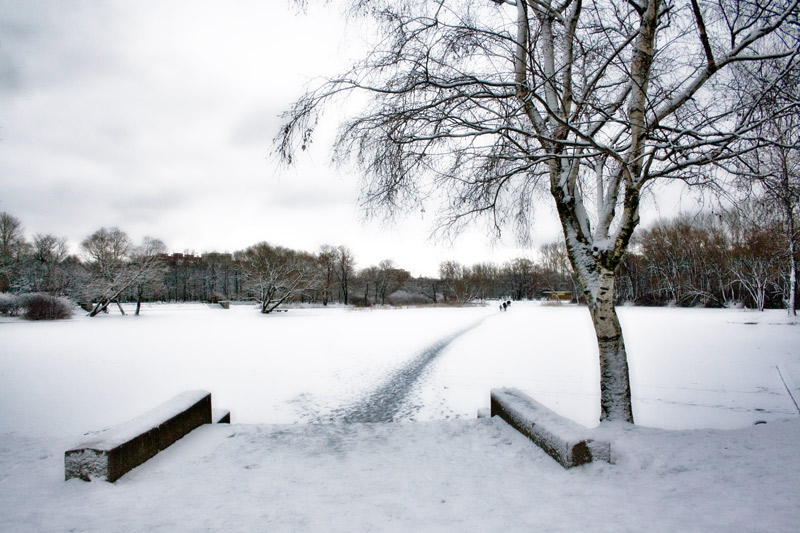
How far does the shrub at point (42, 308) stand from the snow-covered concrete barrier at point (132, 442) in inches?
1279

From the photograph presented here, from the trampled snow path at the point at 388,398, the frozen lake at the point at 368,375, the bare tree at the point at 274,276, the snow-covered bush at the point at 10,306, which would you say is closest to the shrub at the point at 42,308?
the snow-covered bush at the point at 10,306

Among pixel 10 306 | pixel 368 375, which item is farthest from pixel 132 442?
pixel 10 306

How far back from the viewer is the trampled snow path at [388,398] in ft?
23.9

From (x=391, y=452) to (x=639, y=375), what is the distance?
9295 mm

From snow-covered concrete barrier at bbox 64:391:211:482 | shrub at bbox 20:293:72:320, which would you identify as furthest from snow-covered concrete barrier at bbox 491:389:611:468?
shrub at bbox 20:293:72:320

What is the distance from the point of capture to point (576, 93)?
17.9 feet

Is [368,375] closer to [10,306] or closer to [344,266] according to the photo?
[10,306]

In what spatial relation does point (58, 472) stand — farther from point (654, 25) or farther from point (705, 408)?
point (705, 408)

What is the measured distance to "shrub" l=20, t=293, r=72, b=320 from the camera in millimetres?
27531

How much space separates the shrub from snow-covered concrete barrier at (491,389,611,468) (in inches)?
1377

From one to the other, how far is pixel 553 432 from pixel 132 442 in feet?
11.4

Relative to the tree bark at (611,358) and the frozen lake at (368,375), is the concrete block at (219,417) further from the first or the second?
the tree bark at (611,358)

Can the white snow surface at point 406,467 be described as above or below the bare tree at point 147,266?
below

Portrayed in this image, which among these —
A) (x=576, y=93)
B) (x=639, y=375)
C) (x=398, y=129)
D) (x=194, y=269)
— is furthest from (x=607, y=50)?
(x=194, y=269)
